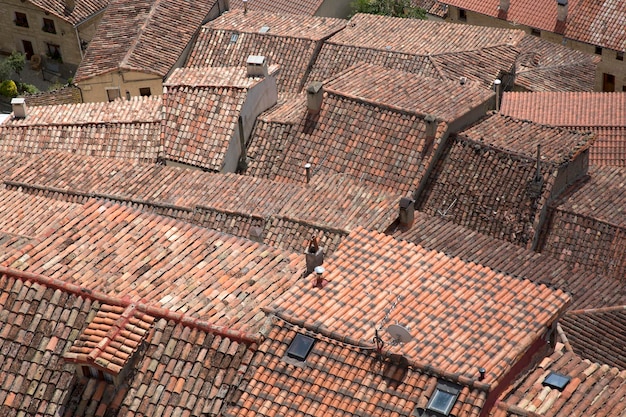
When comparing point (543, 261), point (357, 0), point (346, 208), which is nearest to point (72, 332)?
point (346, 208)

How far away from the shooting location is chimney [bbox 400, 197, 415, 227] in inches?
1174

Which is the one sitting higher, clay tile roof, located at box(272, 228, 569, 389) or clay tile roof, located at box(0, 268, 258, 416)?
clay tile roof, located at box(272, 228, 569, 389)

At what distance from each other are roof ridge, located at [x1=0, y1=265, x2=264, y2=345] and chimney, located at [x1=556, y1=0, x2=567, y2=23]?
130 feet

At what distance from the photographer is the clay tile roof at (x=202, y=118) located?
3578 centimetres

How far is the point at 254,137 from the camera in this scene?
37438 millimetres

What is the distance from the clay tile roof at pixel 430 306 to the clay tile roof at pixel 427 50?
70.9ft

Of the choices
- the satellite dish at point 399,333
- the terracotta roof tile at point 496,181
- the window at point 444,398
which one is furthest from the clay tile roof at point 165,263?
the terracotta roof tile at point 496,181

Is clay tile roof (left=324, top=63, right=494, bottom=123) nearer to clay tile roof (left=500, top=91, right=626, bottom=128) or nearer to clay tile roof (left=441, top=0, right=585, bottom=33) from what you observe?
clay tile roof (left=500, top=91, right=626, bottom=128)

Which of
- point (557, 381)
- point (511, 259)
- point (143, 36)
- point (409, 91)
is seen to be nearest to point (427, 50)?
point (409, 91)

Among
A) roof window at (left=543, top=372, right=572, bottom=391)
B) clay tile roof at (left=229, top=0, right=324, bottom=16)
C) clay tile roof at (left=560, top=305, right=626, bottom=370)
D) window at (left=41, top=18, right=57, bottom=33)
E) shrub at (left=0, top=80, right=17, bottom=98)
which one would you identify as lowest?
shrub at (left=0, top=80, right=17, bottom=98)

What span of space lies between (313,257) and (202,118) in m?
16.8

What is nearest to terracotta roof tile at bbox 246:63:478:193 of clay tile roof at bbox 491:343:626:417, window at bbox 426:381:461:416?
clay tile roof at bbox 491:343:626:417

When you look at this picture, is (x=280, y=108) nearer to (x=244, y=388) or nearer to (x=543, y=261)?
(x=543, y=261)

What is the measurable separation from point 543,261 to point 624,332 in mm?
4354
